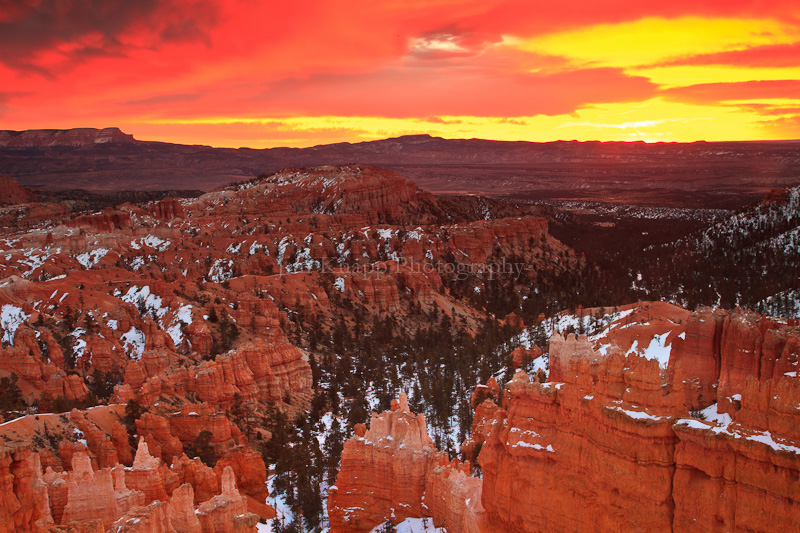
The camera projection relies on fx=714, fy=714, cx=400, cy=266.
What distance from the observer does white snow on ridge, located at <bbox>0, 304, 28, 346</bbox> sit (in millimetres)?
44616

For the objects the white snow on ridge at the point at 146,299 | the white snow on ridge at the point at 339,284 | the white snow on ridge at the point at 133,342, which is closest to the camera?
the white snow on ridge at the point at 133,342

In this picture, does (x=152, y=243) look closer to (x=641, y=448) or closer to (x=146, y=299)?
(x=146, y=299)

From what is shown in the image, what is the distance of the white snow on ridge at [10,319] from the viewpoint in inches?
1757

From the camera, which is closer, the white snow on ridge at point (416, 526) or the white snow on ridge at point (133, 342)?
the white snow on ridge at point (416, 526)

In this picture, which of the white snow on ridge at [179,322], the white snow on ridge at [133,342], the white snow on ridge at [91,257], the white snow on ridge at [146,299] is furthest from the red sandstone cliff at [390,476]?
the white snow on ridge at [91,257]

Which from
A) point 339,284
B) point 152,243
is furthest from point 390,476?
point 152,243

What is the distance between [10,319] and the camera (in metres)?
47.6

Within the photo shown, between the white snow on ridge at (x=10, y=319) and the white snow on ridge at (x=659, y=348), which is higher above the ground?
the white snow on ridge at (x=659, y=348)

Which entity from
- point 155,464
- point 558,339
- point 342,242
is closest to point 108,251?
point 342,242

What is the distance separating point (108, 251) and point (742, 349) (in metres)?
81.7

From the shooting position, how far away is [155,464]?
80.4 ft

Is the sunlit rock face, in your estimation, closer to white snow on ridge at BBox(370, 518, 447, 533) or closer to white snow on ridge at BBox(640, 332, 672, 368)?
white snow on ridge at BBox(370, 518, 447, 533)

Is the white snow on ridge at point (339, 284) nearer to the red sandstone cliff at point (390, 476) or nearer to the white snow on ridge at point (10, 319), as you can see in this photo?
the white snow on ridge at point (10, 319)

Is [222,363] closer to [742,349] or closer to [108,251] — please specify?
[742,349]
